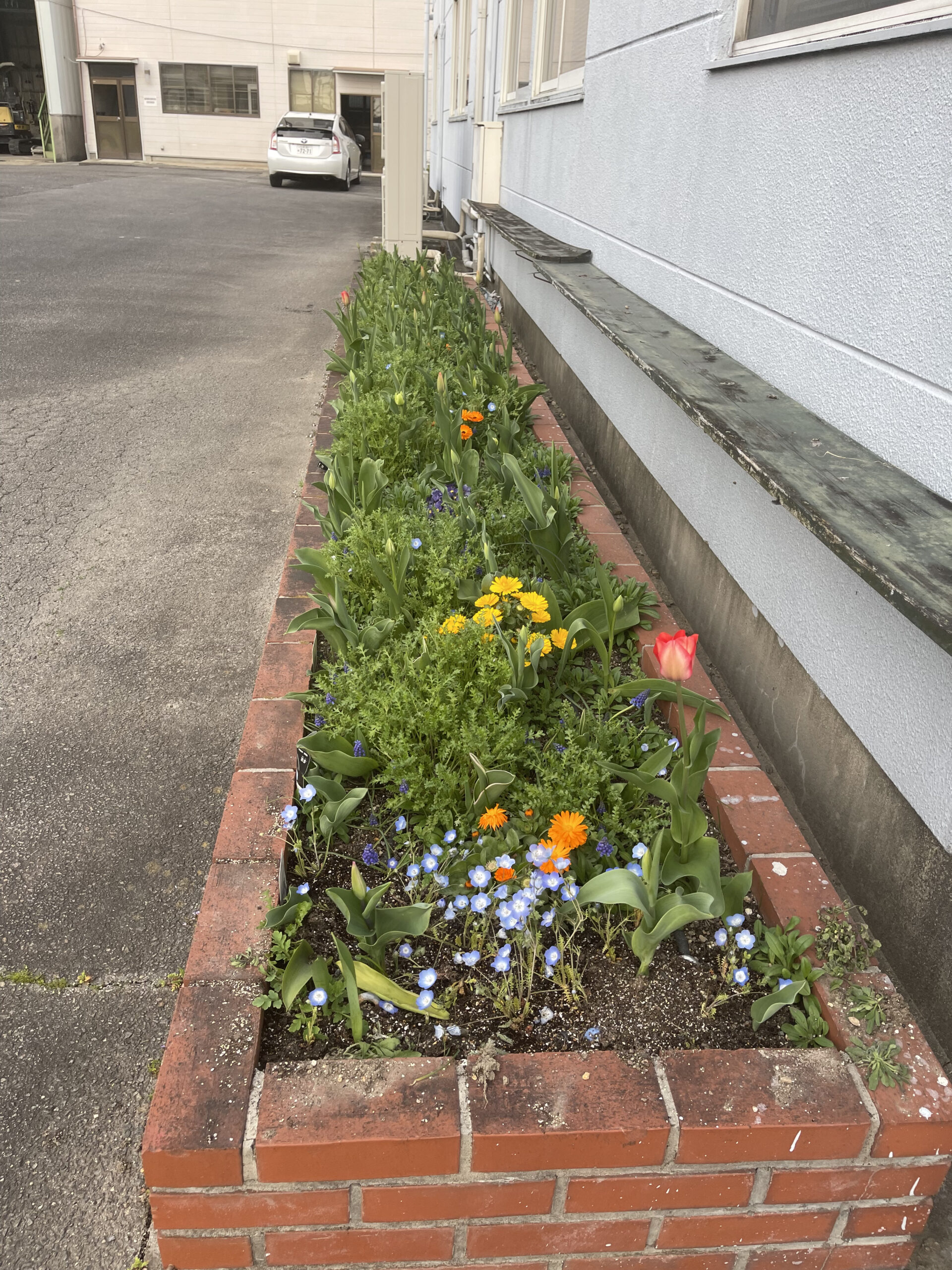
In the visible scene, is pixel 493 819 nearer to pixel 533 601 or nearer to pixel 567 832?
pixel 567 832

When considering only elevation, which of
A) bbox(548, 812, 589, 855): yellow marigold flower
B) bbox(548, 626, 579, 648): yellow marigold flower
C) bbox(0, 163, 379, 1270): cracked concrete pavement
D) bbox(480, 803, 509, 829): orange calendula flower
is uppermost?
bbox(548, 626, 579, 648): yellow marigold flower

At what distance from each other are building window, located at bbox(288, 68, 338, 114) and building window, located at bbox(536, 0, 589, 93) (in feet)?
76.4

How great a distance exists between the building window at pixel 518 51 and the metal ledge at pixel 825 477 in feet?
16.1

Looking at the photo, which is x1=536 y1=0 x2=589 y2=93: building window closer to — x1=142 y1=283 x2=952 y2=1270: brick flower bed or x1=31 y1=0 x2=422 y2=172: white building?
x1=142 y1=283 x2=952 y2=1270: brick flower bed

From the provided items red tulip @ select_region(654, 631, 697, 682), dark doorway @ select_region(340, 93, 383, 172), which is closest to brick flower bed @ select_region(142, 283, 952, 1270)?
red tulip @ select_region(654, 631, 697, 682)

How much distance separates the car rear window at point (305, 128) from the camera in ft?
68.5

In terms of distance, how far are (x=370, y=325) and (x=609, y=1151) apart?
4618 mm

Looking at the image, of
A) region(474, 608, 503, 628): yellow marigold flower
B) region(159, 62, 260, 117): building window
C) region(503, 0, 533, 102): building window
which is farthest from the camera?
region(159, 62, 260, 117): building window

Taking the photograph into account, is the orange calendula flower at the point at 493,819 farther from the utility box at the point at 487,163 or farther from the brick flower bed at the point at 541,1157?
the utility box at the point at 487,163

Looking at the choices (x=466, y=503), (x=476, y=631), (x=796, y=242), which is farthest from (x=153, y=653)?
(x=796, y=242)

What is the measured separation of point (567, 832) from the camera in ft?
5.44

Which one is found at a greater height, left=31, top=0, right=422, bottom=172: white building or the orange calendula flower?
left=31, top=0, right=422, bottom=172: white building

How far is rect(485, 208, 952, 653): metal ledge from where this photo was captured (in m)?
1.43

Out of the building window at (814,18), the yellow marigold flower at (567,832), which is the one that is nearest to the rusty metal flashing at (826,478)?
the yellow marigold flower at (567,832)
